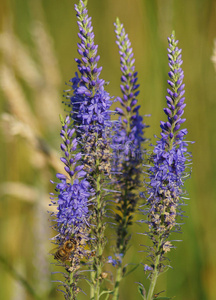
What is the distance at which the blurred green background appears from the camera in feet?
11.2

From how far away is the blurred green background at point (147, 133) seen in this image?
3.42 m

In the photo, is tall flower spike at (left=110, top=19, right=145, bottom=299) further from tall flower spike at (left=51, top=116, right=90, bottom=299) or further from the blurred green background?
the blurred green background

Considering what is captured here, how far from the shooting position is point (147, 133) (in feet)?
14.5

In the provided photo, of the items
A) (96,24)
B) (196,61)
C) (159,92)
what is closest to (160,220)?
(159,92)

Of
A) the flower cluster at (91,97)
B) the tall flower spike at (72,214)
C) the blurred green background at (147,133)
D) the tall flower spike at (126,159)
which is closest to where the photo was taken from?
the tall flower spike at (72,214)

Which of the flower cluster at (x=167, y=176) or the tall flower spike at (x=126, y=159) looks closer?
the flower cluster at (x=167, y=176)

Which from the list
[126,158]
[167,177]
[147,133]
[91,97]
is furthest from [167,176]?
[147,133]

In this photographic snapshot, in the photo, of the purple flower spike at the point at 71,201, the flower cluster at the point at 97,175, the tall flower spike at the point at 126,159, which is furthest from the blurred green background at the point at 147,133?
the purple flower spike at the point at 71,201

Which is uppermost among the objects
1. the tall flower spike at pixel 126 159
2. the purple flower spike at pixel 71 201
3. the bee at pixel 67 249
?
the tall flower spike at pixel 126 159

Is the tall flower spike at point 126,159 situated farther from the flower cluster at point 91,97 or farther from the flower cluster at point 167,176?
the flower cluster at point 167,176

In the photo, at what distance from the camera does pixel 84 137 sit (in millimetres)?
2352

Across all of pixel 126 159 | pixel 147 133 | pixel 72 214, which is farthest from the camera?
pixel 147 133

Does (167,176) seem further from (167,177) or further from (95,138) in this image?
(95,138)

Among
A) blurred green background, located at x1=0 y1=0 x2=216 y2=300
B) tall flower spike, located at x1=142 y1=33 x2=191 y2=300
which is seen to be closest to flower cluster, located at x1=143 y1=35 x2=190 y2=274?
tall flower spike, located at x1=142 y1=33 x2=191 y2=300
